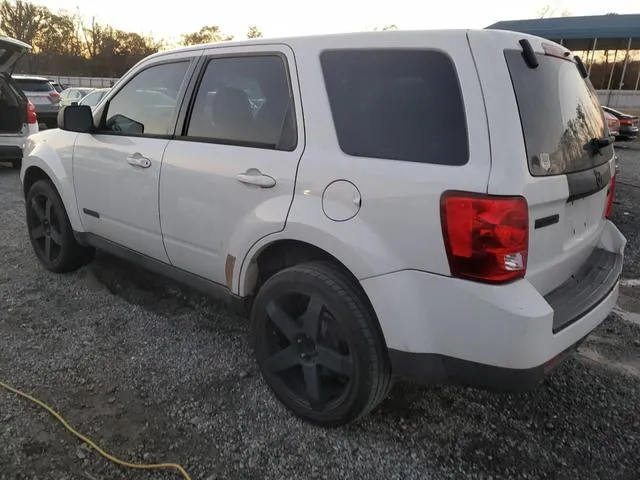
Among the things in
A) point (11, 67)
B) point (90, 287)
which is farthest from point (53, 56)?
point (90, 287)

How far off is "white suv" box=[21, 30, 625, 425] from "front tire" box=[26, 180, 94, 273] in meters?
1.38

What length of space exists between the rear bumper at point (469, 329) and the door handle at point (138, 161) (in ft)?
5.71

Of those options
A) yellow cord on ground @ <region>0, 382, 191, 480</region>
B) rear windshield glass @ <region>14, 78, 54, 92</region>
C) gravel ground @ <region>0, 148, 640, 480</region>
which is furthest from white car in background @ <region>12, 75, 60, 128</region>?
yellow cord on ground @ <region>0, 382, 191, 480</region>

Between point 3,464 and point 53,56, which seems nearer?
point 3,464

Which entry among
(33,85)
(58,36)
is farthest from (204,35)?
(33,85)

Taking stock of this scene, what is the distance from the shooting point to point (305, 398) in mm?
2629

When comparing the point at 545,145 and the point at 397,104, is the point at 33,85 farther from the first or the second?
the point at 545,145

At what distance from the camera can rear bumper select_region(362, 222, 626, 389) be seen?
1.98 meters

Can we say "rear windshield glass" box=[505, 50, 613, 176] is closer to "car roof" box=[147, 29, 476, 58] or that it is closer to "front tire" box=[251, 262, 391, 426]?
"car roof" box=[147, 29, 476, 58]

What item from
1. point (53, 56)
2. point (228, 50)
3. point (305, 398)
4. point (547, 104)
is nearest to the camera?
point (547, 104)

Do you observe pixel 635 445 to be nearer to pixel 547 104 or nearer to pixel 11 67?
pixel 547 104

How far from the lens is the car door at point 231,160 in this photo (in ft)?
8.44

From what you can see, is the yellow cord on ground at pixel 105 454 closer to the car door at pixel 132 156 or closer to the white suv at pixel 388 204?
the white suv at pixel 388 204

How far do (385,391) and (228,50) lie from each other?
6.67 feet
